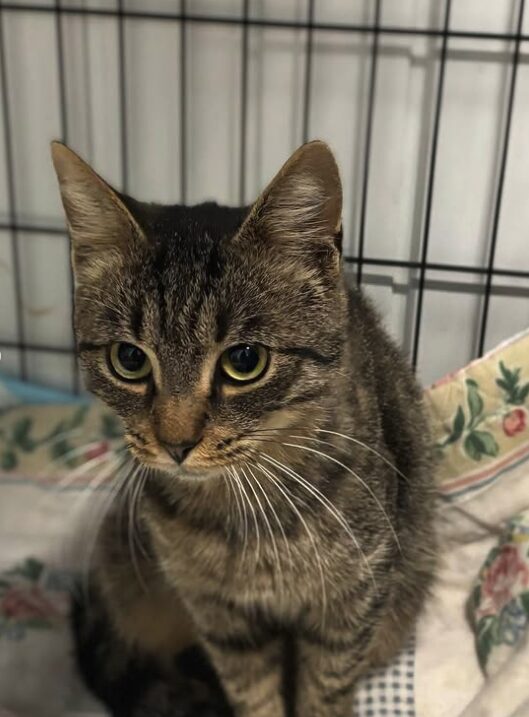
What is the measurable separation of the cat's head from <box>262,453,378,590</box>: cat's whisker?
0.04 metres

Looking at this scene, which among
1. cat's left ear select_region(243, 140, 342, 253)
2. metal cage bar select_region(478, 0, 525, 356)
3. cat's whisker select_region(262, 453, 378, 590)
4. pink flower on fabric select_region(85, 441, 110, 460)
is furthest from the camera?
pink flower on fabric select_region(85, 441, 110, 460)

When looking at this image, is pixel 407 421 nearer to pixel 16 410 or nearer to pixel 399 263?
pixel 399 263

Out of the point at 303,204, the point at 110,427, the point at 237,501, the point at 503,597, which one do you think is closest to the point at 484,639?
the point at 503,597

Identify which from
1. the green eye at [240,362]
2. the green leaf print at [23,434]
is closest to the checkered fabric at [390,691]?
the green eye at [240,362]

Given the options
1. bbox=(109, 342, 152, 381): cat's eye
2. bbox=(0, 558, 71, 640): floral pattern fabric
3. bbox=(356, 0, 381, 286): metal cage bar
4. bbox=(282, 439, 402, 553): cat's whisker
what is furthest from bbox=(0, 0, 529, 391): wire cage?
bbox=(0, 558, 71, 640): floral pattern fabric

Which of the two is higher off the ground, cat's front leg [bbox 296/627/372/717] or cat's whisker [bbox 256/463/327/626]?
cat's whisker [bbox 256/463/327/626]

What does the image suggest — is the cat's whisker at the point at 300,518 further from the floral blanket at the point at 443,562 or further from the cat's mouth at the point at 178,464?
the floral blanket at the point at 443,562

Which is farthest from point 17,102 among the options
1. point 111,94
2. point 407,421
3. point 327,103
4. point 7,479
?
point 407,421

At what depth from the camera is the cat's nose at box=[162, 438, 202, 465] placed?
0.79 metres

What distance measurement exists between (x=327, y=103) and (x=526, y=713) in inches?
40.3

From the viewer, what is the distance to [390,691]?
1102 mm

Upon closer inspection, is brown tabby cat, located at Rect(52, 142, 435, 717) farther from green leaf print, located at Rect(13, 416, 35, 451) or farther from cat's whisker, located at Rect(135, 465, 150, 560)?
green leaf print, located at Rect(13, 416, 35, 451)

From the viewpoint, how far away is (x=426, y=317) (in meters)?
1.54

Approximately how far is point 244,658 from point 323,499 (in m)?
0.29
